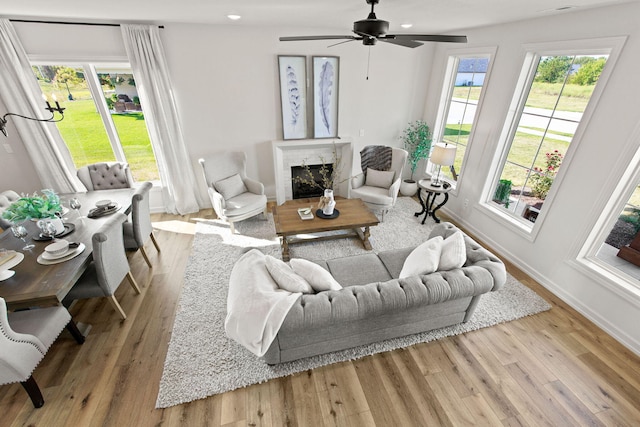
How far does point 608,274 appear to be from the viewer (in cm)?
244

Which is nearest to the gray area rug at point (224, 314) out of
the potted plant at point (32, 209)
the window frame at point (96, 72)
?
the potted plant at point (32, 209)

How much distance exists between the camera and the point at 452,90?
4379 mm

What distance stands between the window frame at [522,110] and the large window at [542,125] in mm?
11

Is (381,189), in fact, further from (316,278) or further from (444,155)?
Answer: (316,278)

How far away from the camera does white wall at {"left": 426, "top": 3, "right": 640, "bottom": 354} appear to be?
221 centimetres

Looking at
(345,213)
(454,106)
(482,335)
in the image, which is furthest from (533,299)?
(454,106)


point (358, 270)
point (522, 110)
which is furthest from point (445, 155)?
point (358, 270)

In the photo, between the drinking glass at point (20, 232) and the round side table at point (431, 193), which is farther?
the round side table at point (431, 193)

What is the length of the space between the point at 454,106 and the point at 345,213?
8.87ft

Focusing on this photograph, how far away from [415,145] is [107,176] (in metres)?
4.85

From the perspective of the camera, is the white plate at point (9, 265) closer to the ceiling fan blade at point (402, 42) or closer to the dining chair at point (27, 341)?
the dining chair at point (27, 341)

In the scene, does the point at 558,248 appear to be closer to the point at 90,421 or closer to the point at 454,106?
the point at 454,106

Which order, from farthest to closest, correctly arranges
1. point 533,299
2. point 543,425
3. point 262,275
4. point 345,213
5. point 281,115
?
point 281,115 → point 345,213 → point 533,299 → point 262,275 → point 543,425

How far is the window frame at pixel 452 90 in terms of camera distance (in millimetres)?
3505
